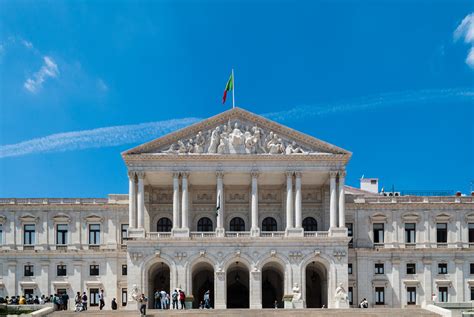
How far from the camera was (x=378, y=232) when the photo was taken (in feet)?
240

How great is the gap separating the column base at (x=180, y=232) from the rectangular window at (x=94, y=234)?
10854 mm

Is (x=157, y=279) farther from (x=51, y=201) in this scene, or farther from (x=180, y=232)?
(x=51, y=201)

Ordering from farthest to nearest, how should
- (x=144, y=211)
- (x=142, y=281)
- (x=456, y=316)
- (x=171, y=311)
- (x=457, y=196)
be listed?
(x=457, y=196), (x=144, y=211), (x=142, y=281), (x=171, y=311), (x=456, y=316)

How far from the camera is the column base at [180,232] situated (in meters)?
65.5

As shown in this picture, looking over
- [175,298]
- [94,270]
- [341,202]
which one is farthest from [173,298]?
[341,202]

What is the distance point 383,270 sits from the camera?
71.8 m

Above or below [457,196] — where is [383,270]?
below

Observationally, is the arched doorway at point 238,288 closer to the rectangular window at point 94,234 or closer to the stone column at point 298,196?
the stone column at point 298,196

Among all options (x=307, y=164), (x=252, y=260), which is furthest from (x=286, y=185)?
(x=252, y=260)

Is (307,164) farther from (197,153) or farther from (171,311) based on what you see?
(171,311)

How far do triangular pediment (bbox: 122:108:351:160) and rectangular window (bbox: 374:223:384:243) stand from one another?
9.84 m

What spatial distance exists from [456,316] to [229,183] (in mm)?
26856

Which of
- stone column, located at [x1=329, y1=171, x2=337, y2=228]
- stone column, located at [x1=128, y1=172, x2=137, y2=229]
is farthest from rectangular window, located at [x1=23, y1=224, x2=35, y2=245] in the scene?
stone column, located at [x1=329, y1=171, x2=337, y2=228]

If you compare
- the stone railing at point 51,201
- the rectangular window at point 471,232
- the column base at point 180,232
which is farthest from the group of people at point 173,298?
the rectangular window at point 471,232
